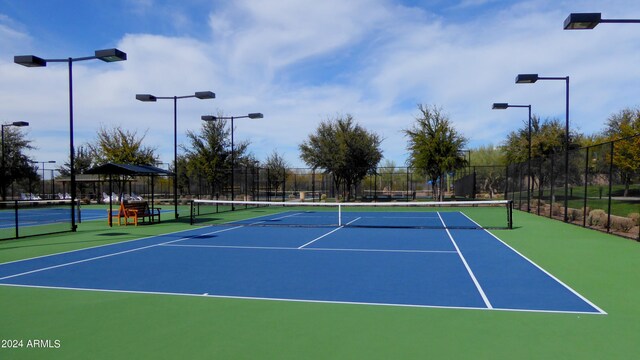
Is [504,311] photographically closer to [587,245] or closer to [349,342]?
[349,342]

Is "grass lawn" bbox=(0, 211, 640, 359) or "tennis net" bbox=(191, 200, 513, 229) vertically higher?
"grass lawn" bbox=(0, 211, 640, 359)

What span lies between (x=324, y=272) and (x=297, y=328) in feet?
10.9

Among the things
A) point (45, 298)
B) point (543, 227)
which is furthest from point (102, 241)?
point (543, 227)

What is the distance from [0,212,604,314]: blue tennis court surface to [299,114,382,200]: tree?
66.8 feet

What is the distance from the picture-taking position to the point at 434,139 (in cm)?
3094

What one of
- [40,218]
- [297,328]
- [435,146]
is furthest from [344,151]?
[297,328]

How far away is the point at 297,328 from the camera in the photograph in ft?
17.4

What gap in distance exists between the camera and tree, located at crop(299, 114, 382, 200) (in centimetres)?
3391

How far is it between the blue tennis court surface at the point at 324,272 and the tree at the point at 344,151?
66.8ft

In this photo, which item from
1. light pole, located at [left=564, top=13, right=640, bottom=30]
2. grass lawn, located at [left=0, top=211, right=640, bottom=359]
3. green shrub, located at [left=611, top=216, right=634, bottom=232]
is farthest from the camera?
green shrub, located at [left=611, top=216, right=634, bottom=232]

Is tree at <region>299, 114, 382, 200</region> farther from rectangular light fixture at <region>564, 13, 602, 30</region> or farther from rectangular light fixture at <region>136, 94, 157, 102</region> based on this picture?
rectangular light fixture at <region>564, 13, 602, 30</region>

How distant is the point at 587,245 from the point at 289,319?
9.61m

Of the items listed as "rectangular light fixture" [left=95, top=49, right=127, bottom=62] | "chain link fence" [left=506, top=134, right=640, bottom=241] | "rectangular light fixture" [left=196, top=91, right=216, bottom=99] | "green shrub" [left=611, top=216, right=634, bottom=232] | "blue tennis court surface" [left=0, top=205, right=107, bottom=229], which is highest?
"rectangular light fixture" [left=95, top=49, right=127, bottom=62]

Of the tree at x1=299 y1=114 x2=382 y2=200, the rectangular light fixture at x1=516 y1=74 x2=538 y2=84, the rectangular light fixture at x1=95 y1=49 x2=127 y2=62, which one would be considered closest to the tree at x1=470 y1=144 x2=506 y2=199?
the tree at x1=299 y1=114 x2=382 y2=200
